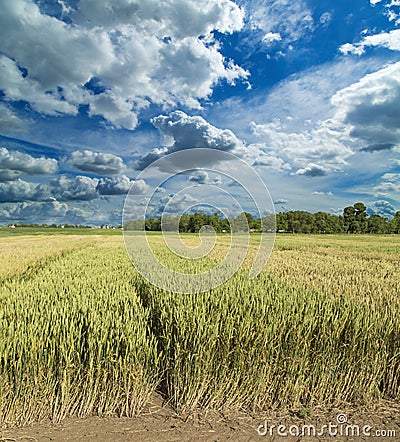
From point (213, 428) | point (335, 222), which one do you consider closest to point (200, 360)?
point (213, 428)

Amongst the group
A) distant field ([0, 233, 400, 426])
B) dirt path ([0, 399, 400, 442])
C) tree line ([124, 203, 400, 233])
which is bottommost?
dirt path ([0, 399, 400, 442])

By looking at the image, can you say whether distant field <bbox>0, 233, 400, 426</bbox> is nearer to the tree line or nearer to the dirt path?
the dirt path

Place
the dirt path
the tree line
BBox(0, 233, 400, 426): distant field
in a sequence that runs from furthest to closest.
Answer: the tree line, BBox(0, 233, 400, 426): distant field, the dirt path

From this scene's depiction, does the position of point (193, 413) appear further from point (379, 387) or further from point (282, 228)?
point (282, 228)

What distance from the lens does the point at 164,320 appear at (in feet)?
14.5

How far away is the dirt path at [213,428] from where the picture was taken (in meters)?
3.44

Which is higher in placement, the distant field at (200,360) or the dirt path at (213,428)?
the distant field at (200,360)

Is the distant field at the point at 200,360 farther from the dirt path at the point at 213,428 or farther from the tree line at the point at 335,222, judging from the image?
the tree line at the point at 335,222

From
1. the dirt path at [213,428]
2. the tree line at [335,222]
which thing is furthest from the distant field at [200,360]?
the tree line at [335,222]


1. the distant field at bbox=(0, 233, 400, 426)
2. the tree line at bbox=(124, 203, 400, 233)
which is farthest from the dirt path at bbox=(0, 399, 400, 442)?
the tree line at bbox=(124, 203, 400, 233)

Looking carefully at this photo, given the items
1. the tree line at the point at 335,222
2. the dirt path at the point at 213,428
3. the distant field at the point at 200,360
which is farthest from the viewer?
the tree line at the point at 335,222

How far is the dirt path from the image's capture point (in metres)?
3.44

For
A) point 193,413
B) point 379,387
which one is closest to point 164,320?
point 193,413

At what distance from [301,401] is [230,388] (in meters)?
0.95
